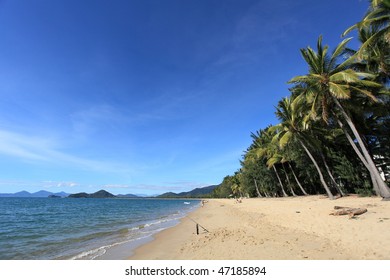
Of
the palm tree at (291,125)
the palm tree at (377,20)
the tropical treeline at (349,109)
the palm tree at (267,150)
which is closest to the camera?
the palm tree at (377,20)

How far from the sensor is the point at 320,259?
261 inches

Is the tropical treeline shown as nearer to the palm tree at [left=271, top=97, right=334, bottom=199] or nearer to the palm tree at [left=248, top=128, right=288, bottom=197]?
the palm tree at [left=271, top=97, right=334, bottom=199]

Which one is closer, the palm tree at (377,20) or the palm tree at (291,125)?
the palm tree at (377,20)

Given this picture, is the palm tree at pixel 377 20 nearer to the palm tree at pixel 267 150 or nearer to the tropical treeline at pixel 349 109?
the tropical treeline at pixel 349 109

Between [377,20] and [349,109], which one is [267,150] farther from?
[377,20]

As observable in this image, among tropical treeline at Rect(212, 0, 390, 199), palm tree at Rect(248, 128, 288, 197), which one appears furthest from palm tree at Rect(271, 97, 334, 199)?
palm tree at Rect(248, 128, 288, 197)

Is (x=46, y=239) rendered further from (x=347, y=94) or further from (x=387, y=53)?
(x=387, y=53)

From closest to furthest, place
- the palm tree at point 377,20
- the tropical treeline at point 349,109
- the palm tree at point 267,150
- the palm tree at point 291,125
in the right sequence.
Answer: the palm tree at point 377,20, the tropical treeline at point 349,109, the palm tree at point 291,125, the palm tree at point 267,150

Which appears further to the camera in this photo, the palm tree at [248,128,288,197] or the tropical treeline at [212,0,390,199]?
the palm tree at [248,128,288,197]

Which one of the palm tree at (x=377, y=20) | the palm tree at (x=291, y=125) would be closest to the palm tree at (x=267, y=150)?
the palm tree at (x=291, y=125)

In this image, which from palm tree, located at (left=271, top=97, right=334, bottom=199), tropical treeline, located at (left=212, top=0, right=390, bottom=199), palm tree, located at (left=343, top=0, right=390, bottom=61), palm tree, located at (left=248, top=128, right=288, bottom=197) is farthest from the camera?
palm tree, located at (left=248, top=128, right=288, bottom=197)

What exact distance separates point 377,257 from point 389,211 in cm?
709
